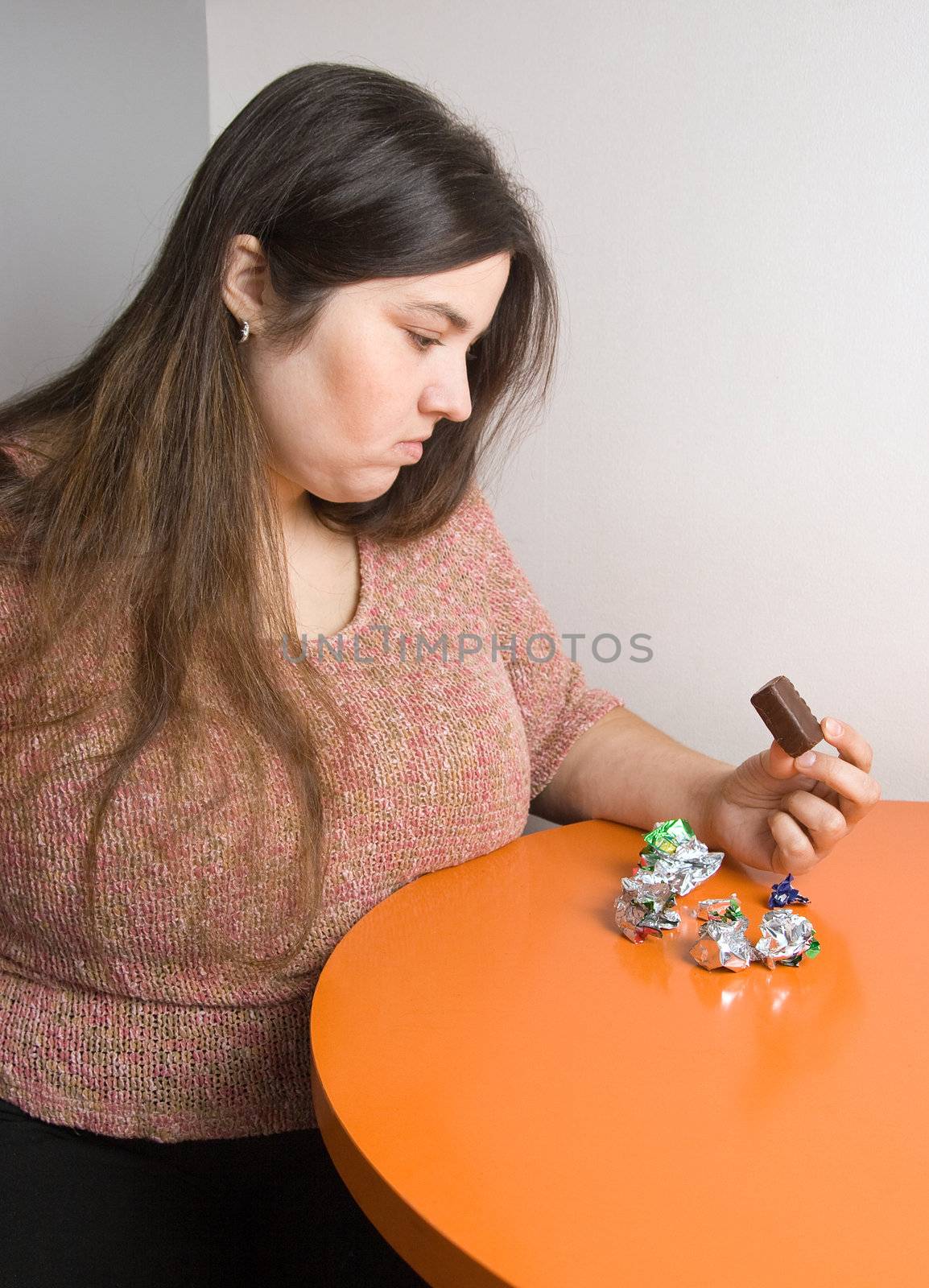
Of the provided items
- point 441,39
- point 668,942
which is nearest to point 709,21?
point 441,39

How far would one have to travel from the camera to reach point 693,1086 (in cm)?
73

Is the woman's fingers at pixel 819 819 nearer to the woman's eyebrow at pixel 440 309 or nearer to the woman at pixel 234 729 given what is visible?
the woman at pixel 234 729

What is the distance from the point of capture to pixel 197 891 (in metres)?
0.94

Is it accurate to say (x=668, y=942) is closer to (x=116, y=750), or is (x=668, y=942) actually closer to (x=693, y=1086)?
(x=693, y=1086)

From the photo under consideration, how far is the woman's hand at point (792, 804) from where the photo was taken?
99 cm

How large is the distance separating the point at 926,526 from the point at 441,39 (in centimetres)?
90

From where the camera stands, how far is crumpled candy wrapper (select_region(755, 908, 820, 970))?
0.88 metres

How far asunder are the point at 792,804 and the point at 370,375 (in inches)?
20.8

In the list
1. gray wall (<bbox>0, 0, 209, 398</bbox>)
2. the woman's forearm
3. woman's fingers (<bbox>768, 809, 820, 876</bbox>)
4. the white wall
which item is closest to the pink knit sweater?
the woman's forearm

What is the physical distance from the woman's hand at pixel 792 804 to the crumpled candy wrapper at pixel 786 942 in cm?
12

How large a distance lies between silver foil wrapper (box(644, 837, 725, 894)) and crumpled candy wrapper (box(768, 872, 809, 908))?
0.05m

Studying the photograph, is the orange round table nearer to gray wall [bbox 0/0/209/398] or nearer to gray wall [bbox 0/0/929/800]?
gray wall [bbox 0/0/929/800]

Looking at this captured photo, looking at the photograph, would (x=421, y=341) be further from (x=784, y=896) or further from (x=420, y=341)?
(x=784, y=896)

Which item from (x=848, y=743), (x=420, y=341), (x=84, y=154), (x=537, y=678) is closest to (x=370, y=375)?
(x=420, y=341)
